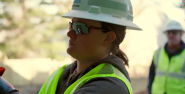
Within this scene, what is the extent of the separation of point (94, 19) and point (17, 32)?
4.16 meters

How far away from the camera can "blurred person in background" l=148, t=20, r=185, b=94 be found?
302cm

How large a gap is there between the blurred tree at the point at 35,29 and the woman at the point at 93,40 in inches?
156

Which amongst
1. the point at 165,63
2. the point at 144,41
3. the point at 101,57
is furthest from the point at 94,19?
the point at 144,41

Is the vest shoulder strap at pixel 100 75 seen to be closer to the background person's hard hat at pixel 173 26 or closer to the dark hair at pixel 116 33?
the dark hair at pixel 116 33

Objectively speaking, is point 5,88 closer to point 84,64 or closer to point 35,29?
point 84,64

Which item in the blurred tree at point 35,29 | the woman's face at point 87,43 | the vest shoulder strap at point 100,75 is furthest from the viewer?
the blurred tree at point 35,29

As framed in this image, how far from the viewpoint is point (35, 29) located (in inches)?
207

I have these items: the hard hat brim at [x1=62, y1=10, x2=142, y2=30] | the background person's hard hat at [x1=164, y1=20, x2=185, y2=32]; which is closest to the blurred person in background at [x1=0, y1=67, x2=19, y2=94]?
the hard hat brim at [x1=62, y1=10, x2=142, y2=30]

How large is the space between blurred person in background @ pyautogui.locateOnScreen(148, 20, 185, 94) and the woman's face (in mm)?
1982

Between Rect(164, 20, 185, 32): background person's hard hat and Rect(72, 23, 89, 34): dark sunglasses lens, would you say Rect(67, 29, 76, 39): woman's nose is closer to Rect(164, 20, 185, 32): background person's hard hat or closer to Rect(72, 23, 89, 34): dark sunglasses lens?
Rect(72, 23, 89, 34): dark sunglasses lens

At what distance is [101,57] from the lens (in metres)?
1.27

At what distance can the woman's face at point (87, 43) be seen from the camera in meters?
1.23

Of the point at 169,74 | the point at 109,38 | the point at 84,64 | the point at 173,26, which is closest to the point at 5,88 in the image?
the point at 84,64

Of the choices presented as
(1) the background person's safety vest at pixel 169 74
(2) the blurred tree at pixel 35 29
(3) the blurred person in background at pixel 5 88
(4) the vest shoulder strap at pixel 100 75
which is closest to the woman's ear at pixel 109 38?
(4) the vest shoulder strap at pixel 100 75
